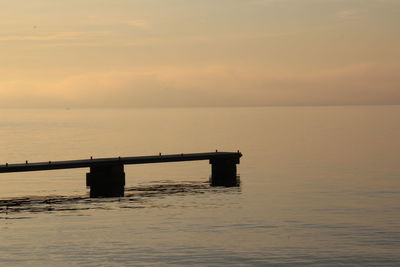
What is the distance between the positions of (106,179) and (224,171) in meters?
13.7

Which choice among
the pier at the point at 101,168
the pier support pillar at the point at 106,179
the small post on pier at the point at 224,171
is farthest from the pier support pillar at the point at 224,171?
the pier support pillar at the point at 106,179

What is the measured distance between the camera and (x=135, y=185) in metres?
73.4

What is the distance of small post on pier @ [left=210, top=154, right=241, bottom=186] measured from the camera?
74.4 meters

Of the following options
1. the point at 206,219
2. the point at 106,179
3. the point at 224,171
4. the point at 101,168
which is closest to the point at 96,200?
the point at 106,179

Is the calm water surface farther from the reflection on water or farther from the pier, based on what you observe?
the pier

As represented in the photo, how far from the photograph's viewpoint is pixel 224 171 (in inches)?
2950

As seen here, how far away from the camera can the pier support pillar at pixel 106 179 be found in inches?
2566

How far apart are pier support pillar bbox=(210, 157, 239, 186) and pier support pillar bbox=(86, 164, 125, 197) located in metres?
11.0

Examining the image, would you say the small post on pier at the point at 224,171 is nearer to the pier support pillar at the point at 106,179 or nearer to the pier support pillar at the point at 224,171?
the pier support pillar at the point at 224,171

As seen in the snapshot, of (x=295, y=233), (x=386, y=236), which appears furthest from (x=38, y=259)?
(x=386, y=236)

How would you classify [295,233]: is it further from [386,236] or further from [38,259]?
[38,259]

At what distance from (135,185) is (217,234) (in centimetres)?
3040

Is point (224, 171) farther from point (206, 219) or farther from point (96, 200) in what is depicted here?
point (206, 219)

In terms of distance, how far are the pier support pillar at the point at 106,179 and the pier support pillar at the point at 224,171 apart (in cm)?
1103
